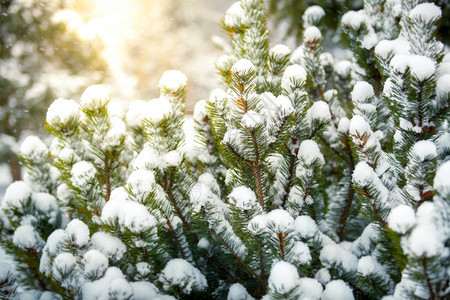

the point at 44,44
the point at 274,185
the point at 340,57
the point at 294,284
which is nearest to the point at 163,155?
the point at 274,185


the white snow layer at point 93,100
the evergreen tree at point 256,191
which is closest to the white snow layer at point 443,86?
the evergreen tree at point 256,191

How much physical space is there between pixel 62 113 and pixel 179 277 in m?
0.74

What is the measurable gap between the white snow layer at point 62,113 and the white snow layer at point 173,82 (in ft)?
1.14

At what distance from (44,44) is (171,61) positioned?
6.65 feet

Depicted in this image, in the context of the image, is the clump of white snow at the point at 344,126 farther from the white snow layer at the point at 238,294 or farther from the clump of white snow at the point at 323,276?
the white snow layer at the point at 238,294

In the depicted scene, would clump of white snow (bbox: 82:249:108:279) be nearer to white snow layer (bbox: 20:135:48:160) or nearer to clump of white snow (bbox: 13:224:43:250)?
clump of white snow (bbox: 13:224:43:250)

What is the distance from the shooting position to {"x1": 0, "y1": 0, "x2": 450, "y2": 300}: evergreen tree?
2.78ft

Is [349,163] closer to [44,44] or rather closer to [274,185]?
[274,185]

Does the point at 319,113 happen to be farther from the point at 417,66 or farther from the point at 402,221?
the point at 402,221

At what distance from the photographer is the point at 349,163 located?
140cm

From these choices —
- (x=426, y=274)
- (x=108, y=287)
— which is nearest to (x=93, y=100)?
(x=108, y=287)

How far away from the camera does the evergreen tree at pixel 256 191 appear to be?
85cm

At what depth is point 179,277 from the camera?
3.31 ft

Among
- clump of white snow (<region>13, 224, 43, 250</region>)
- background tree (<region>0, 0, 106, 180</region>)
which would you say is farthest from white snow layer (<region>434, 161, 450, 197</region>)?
background tree (<region>0, 0, 106, 180</region>)
